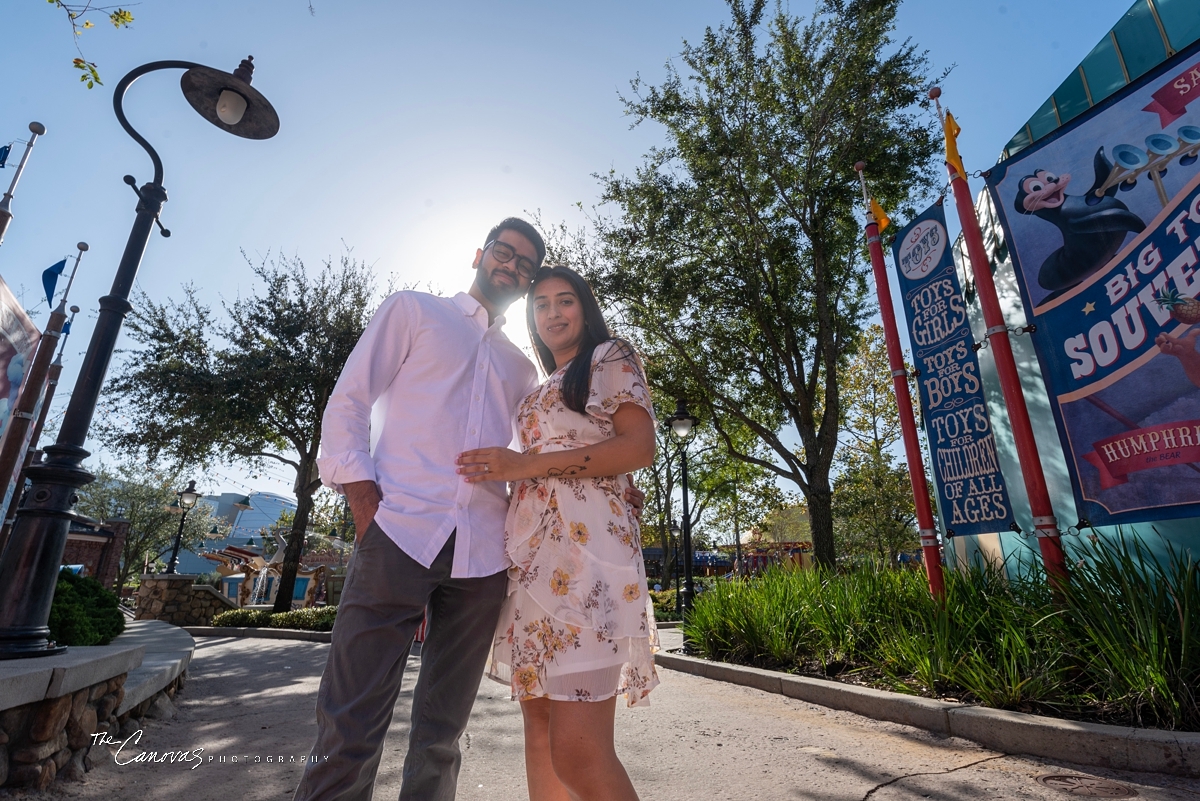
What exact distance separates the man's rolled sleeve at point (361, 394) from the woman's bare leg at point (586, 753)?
87 centimetres

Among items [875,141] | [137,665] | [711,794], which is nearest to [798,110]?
[875,141]

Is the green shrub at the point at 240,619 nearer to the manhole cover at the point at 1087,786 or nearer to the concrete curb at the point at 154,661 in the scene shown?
the concrete curb at the point at 154,661

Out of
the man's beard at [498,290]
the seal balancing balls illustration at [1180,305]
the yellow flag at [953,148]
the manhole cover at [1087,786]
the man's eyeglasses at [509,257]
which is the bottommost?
the manhole cover at [1087,786]

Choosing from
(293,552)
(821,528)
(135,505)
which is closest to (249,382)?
(293,552)

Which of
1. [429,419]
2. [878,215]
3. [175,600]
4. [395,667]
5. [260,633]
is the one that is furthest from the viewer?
[175,600]

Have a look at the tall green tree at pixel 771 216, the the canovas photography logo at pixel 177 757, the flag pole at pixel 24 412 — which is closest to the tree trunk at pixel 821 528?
the tall green tree at pixel 771 216

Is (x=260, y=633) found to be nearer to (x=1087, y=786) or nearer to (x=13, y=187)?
(x=13, y=187)

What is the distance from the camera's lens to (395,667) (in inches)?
66.2

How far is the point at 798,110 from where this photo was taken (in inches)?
416

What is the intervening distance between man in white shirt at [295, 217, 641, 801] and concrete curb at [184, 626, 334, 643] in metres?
10.9

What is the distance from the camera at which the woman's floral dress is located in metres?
1.66

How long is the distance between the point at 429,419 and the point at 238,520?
111001 millimetres

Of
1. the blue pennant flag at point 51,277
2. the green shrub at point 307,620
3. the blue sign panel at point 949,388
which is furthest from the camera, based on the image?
the green shrub at point 307,620

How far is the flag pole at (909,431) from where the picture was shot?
16.6 ft
